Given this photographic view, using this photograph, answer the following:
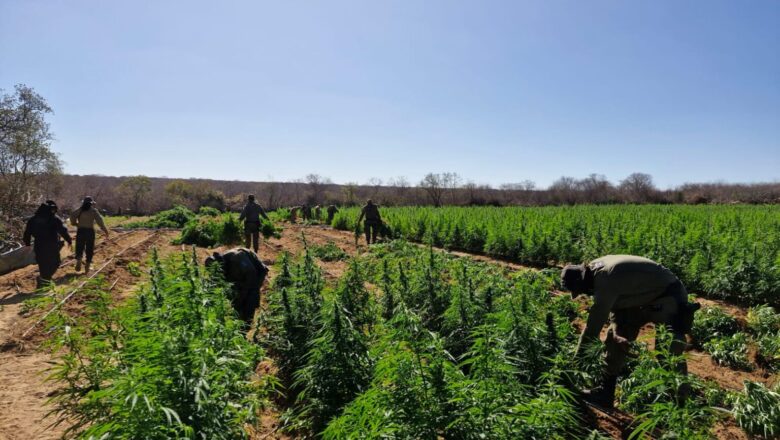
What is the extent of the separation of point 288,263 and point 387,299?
1647mm

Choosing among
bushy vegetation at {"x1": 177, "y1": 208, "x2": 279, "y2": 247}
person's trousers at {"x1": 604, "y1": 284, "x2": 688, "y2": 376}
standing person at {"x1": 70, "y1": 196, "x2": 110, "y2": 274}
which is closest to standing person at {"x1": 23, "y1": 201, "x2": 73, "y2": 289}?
standing person at {"x1": 70, "y1": 196, "x2": 110, "y2": 274}

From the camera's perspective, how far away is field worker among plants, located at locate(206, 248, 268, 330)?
5.88 meters

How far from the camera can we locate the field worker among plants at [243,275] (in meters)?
5.88

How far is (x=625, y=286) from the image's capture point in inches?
168

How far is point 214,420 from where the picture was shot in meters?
2.16

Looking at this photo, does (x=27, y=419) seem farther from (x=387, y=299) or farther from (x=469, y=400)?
(x=469, y=400)

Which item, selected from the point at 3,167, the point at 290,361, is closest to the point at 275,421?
the point at 290,361

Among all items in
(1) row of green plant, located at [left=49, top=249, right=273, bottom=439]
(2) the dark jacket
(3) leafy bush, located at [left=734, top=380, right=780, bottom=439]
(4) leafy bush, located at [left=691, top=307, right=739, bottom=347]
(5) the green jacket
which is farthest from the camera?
(2) the dark jacket

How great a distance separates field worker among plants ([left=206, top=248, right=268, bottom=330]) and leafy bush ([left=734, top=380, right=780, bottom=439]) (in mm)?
5710

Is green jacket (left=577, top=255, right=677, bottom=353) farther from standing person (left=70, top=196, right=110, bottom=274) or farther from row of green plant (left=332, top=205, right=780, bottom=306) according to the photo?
standing person (left=70, top=196, right=110, bottom=274)

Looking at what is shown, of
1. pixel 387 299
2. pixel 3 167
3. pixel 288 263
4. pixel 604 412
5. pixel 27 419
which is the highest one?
pixel 3 167

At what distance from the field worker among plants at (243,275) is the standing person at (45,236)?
618 cm

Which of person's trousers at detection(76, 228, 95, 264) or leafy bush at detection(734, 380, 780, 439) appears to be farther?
person's trousers at detection(76, 228, 95, 264)

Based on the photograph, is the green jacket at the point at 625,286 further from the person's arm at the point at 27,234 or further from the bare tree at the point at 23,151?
the bare tree at the point at 23,151
